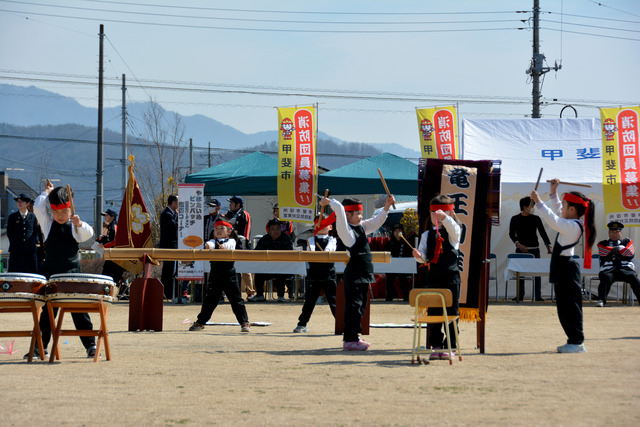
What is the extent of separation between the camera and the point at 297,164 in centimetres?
1892

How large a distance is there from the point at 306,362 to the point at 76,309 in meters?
2.34

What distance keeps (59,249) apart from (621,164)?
13.0m

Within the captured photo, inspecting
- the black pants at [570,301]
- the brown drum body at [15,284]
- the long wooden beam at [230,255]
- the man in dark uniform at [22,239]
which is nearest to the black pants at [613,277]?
the long wooden beam at [230,255]

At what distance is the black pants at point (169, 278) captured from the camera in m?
17.7

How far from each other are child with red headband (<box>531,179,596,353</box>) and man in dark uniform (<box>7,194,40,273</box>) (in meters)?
10.3

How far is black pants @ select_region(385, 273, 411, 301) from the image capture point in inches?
728

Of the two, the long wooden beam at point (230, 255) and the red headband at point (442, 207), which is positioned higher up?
the red headband at point (442, 207)

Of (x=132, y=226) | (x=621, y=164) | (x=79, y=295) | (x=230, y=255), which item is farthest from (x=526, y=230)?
(x=79, y=295)

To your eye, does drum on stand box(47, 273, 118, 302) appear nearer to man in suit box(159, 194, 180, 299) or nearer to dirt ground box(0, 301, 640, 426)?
dirt ground box(0, 301, 640, 426)

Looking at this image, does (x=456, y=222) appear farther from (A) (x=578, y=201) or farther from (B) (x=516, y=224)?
(B) (x=516, y=224)

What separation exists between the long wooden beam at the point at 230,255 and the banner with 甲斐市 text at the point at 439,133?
907cm

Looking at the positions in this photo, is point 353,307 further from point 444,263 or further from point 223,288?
point 223,288

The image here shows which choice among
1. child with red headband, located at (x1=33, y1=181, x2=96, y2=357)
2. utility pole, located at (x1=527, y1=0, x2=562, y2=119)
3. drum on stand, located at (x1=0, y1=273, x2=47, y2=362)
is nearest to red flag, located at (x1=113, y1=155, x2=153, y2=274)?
child with red headband, located at (x1=33, y1=181, x2=96, y2=357)

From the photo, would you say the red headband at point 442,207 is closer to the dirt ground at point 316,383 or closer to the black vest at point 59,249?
the dirt ground at point 316,383
